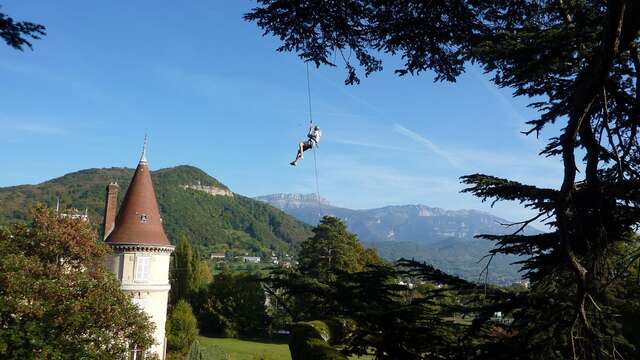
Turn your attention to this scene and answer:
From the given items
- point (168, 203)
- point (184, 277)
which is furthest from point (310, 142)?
point (168, 203)

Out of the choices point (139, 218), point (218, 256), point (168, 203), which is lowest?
point (218, 256)

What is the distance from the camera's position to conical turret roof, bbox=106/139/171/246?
2567cm

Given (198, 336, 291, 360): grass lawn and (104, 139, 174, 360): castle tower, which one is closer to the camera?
(104, 139, 174, 360): castle tower

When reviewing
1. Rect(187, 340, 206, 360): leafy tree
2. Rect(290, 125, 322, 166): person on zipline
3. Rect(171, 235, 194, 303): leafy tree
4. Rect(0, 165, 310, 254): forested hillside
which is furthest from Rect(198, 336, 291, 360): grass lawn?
Rect(0, 165, 310, 254): forested hillside

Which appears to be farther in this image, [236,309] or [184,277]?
[184,277]

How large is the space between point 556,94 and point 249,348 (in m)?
40.4

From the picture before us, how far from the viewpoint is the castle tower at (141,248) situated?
1005 inches

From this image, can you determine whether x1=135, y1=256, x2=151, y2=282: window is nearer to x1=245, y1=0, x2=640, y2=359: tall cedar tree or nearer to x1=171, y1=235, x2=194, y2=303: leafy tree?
x1=245, y1=0, x2=640, y2=359: tall cedar tree

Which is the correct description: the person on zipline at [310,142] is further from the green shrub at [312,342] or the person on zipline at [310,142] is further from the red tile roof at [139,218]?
the red tile roof at [139,218]

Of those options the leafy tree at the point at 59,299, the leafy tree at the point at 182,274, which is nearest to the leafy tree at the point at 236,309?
the leafy tree at the point at 182,274

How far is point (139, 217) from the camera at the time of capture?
26.1 m

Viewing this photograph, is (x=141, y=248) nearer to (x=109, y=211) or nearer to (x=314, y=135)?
(x=109, y=211)

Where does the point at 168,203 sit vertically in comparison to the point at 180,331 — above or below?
above

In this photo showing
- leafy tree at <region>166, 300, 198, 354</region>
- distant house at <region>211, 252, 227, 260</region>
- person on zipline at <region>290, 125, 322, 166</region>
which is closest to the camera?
person on zipline at <region>290, 125, 322, 166</region>
